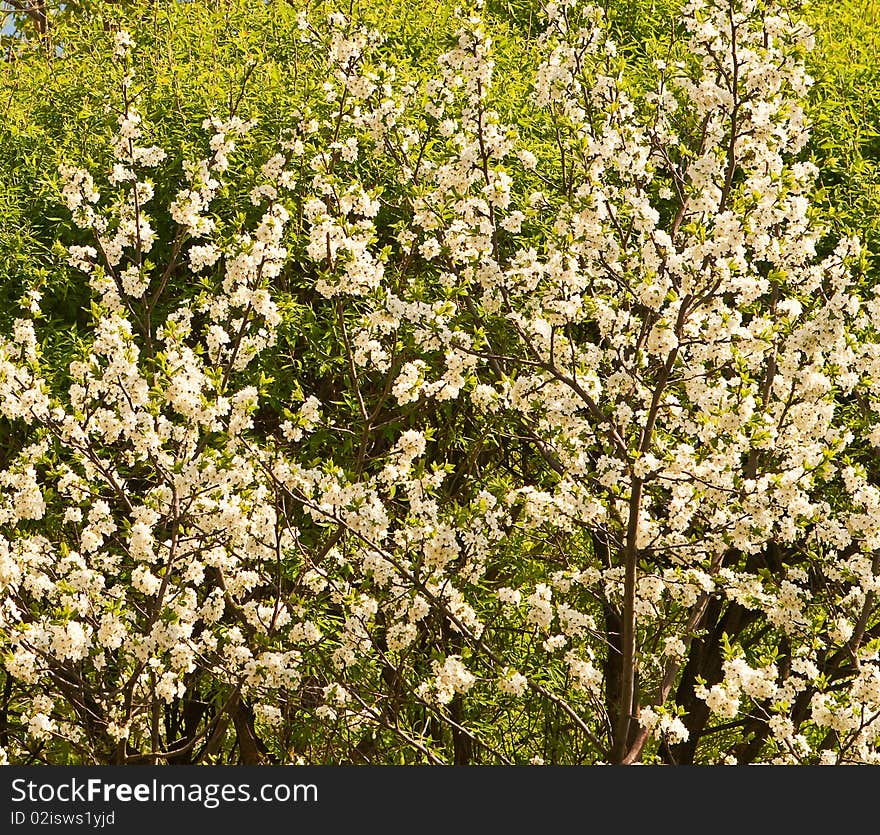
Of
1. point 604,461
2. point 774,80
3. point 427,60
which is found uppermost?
point 427,60

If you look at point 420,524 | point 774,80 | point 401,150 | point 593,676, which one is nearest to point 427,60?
point 401,150

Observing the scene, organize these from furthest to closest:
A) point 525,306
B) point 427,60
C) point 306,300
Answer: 1. point 427,60
2. point 306,300
3. point 525,306

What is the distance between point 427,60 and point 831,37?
80.2 inches

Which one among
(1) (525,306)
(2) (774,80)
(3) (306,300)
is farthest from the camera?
(3) (306,300)

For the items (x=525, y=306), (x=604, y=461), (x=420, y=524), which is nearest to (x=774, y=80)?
(x=525, y=306)

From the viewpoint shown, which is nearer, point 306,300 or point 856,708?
point 856,708

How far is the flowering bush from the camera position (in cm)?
396

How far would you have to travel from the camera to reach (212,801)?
12.7ft

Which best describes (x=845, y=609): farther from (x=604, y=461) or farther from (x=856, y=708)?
(x=604, y=461)

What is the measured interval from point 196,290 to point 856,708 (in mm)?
3058

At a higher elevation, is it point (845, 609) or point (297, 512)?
point (297, 512)

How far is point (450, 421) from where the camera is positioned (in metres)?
4.82

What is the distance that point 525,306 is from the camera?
4180mm

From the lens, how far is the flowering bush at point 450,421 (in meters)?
3.96
